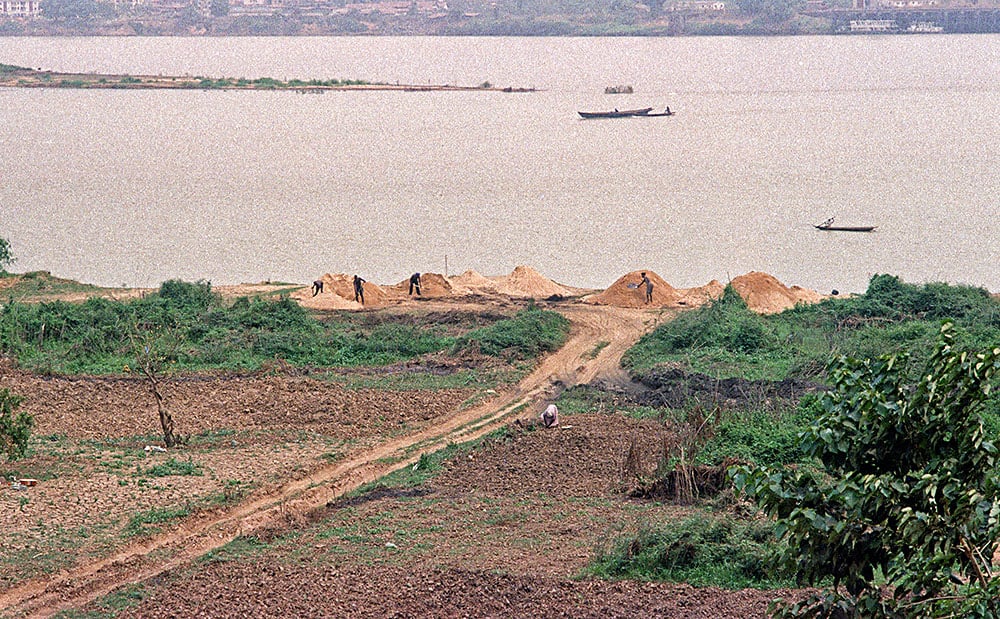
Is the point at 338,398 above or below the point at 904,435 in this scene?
below

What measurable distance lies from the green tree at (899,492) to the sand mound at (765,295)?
67.5 feet

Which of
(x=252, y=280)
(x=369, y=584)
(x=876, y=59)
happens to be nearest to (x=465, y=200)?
(x=252, y=280)

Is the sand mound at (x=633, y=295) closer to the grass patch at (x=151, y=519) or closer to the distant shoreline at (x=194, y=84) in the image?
the grass patch at (x=151, y=519)

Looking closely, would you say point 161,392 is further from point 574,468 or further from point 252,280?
point 252,280

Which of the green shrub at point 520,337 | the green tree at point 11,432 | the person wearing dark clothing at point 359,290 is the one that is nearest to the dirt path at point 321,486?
the green shrub at point 520,337

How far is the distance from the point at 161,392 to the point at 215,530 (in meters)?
7.14

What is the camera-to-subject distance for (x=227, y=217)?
49.6 meters

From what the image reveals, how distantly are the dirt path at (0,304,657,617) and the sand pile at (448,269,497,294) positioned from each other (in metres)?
4.60

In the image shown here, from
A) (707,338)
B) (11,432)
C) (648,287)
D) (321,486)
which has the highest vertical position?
(11,432)

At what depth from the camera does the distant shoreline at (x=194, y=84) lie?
106 metres

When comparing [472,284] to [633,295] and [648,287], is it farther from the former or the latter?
[648,287]

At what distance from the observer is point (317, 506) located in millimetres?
14508

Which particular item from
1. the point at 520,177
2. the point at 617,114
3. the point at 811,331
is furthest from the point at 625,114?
the point at 811,331

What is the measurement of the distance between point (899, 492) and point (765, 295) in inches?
863
